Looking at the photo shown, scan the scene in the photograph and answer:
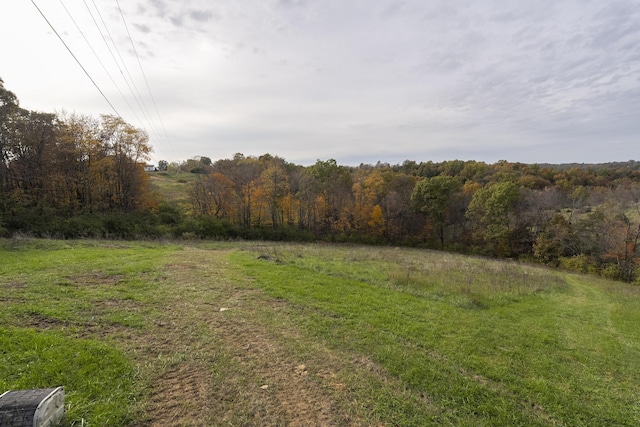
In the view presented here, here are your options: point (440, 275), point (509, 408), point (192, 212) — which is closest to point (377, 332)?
point (509, 408)

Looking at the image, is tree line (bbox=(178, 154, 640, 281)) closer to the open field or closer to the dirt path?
the open field

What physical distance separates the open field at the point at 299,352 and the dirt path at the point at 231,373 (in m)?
0.02

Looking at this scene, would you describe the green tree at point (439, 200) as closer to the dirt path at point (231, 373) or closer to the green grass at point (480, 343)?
the green grass at point (480, 343)

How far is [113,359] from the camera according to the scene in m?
4.30

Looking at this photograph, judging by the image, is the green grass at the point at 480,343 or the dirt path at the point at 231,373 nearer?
the dirt path at the point at 231,373

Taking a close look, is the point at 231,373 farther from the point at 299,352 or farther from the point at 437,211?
the point at 437,211

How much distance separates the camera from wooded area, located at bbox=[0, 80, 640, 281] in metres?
22.5

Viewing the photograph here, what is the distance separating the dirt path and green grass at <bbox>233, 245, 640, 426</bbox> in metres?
0.87

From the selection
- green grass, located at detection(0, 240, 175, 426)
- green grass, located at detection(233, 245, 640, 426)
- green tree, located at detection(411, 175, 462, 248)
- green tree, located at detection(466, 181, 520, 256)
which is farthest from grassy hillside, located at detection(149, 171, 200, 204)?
green tree, located at detection(466, 181, 520, 256)

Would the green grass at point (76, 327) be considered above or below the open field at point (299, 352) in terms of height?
above

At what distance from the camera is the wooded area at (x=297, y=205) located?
2252cm

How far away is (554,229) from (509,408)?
116ft

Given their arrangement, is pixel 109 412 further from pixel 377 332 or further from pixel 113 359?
pixel 377 332

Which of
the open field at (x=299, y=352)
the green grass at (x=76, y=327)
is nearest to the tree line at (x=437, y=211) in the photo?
the green grass at (x=76, y=327)
